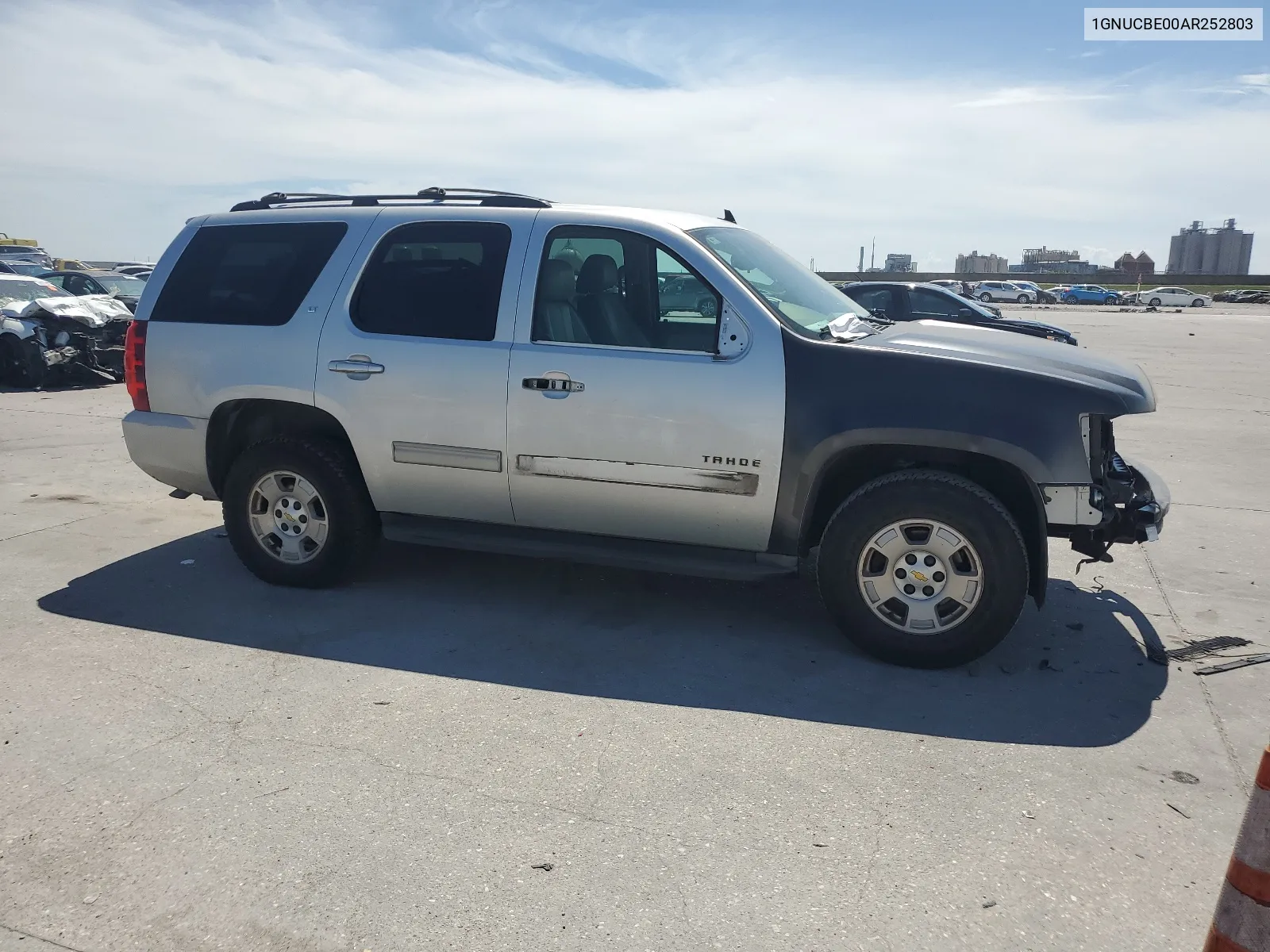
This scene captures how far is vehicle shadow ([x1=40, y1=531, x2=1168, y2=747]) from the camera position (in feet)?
13.1

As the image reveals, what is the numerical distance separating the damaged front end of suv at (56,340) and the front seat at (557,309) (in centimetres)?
1081

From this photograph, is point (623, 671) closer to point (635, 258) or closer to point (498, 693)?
point (498, 693)

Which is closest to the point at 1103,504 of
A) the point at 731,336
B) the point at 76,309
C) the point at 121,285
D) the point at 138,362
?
the point at 731,336

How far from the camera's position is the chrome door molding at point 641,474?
4.38m

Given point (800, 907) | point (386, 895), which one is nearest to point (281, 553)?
point (386, 895)

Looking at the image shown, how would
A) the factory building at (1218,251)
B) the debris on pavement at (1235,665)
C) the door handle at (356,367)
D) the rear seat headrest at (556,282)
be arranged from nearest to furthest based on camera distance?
1. the debris on pavement at (1235,665)
2. the rear seat headrest at (556,282)
3. the door handle at (356,367)
4. the factory building at (1218,251)

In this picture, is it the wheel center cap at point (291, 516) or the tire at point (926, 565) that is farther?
the wheel center cap at point (291, 516)

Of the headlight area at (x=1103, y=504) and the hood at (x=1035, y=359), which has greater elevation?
the hood at (x=1035, y=359)

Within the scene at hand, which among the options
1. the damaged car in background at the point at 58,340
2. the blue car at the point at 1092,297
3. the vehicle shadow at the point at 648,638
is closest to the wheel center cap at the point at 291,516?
the vehicle shadow at the point at 648,638

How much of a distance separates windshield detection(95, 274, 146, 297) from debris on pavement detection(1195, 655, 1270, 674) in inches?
702

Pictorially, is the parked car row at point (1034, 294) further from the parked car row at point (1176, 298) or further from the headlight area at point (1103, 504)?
the headlight area at point (1103, 504)

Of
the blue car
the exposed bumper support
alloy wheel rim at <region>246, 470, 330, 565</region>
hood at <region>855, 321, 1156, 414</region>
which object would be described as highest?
the blue car

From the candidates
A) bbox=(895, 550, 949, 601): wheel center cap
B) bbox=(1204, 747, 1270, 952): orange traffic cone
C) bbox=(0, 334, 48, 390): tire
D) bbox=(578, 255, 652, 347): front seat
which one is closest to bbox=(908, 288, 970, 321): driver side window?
bbox=(578, 255, 652, 347): front seat

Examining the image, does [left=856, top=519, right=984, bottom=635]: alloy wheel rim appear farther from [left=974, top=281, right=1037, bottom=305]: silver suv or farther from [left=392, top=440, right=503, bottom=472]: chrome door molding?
[left=974, top=281, right=1037, bottom=305]: silver suv
